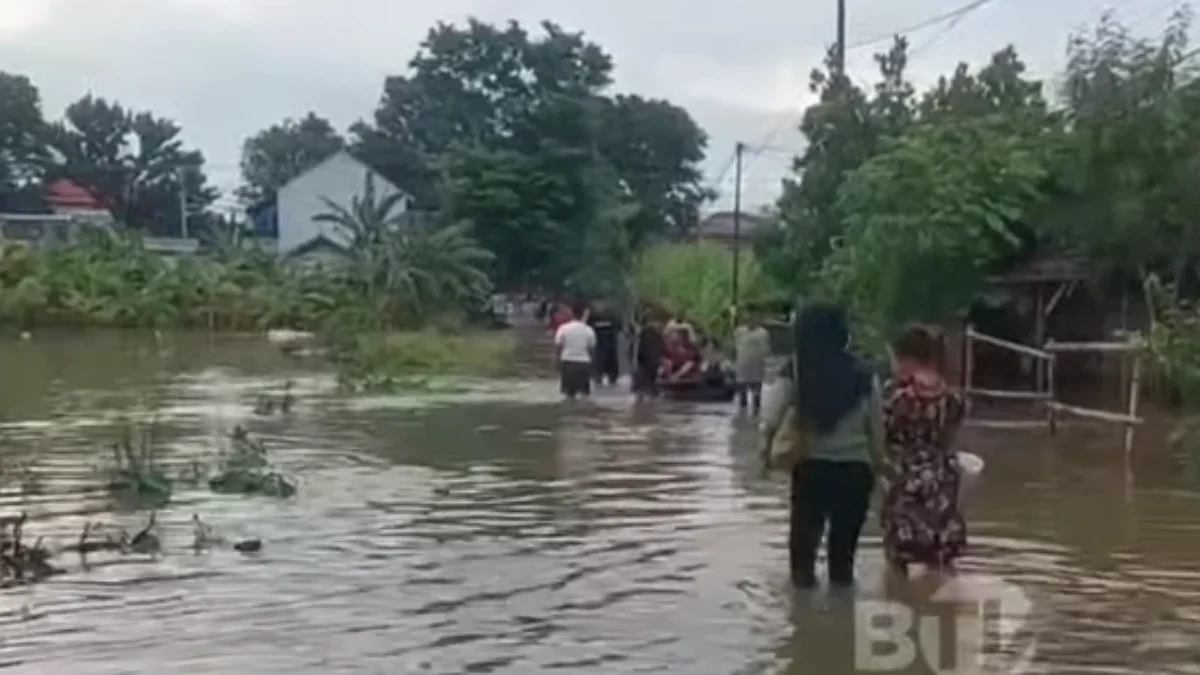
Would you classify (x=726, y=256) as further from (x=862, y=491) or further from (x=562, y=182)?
(x=862, y=491)

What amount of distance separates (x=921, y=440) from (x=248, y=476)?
671cm

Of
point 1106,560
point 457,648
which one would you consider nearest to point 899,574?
point 1106,560

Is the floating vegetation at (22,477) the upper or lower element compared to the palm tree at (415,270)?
lower

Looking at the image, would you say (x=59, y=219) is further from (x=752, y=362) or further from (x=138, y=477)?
(x=138, y=477)

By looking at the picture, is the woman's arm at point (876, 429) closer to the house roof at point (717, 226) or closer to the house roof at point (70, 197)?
the house roof at point (717, 226)

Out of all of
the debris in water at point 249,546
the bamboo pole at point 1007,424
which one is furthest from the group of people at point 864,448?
the bamboo pole at point 1007,424

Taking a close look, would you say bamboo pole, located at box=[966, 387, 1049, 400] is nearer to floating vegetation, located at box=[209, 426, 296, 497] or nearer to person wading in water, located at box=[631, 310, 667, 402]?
person wading in water, located at box=[631, 310, 667, 402]

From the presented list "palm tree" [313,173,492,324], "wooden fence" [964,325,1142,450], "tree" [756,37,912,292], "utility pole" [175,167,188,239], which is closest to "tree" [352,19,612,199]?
"utility pole" [175,167,188,239]

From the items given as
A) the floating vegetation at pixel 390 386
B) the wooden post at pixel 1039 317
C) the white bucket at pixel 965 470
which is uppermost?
the wooden post at pixel 1039 317

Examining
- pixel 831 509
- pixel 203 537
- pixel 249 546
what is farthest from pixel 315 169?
pixel 831 509

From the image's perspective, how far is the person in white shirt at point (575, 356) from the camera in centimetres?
2506

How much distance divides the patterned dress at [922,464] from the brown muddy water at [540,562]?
0.37 metres

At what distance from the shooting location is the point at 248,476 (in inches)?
579

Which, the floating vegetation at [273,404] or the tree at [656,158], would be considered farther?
the tree at [656,158]
